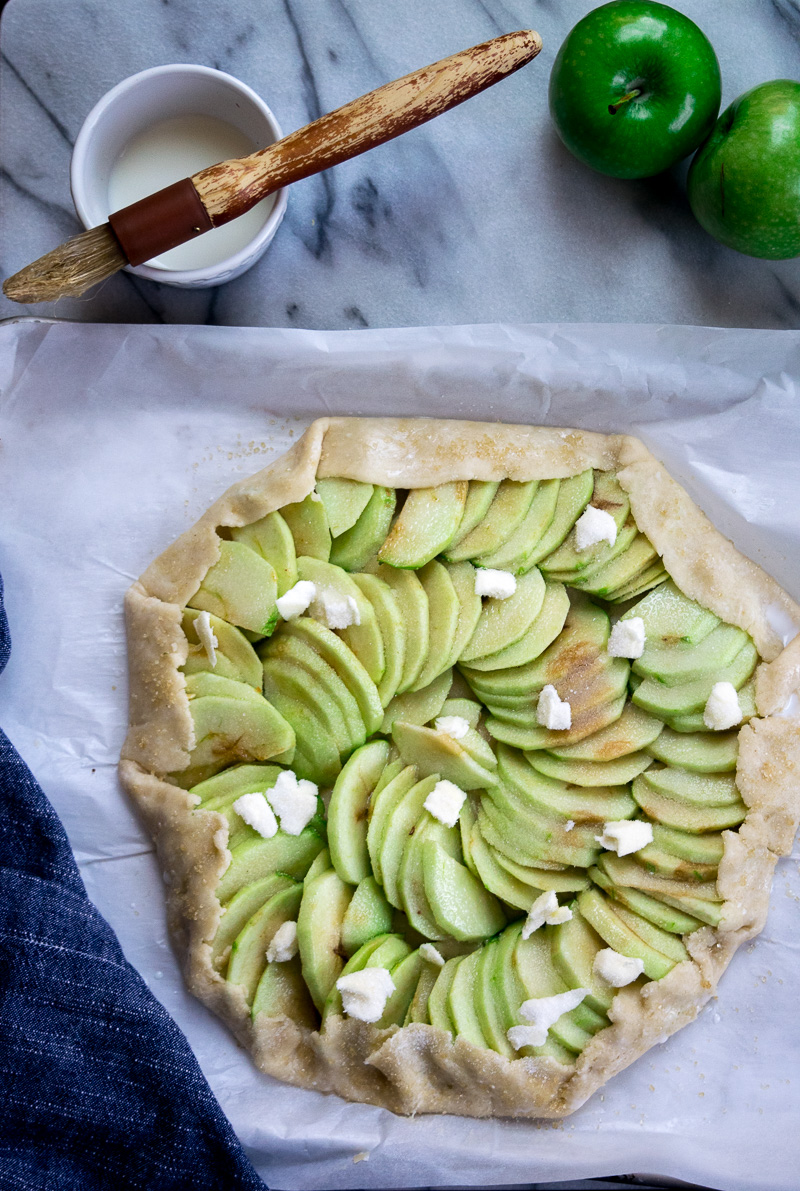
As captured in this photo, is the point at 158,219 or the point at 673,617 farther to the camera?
the point at 673,617

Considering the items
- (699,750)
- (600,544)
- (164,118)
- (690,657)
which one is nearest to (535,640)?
(600,544)

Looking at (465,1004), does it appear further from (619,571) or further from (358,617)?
(619,571)

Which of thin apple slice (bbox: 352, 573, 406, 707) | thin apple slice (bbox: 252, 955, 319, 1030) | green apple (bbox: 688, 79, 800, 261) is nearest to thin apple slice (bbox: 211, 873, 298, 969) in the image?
thin apple slice (bbox: 252, 955, 319, 1030)

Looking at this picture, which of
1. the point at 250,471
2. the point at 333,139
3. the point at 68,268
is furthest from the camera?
the point at 250,471

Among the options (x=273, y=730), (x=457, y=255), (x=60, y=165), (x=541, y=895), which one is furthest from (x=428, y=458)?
(x=60, y=165)

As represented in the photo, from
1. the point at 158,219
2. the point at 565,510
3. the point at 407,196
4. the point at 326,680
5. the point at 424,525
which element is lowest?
the point at 565,510

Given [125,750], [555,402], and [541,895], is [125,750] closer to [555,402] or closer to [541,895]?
[541,895]
